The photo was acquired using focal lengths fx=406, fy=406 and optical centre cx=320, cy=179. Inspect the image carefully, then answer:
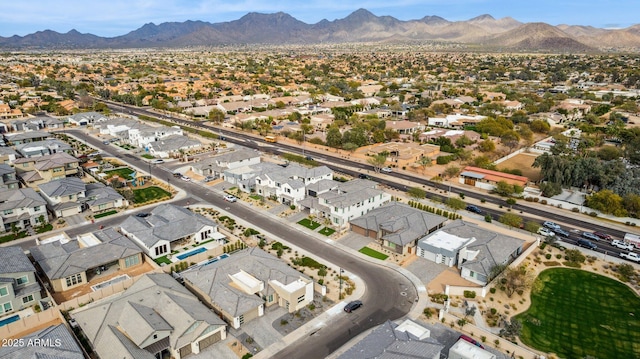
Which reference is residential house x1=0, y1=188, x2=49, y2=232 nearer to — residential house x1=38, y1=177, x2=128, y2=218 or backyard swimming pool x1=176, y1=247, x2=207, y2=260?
residential house x1=38, y1=177, x2=128, y2=218

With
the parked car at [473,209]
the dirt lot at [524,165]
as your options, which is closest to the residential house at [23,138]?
the parked car at [473,209]

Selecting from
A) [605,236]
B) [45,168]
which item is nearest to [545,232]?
[605,236]

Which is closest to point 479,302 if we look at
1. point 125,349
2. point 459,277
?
point 459,277

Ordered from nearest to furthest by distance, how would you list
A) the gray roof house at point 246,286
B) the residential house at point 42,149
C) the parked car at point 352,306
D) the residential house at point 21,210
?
the gray roof house at point 246,286 → the parked car at point 352,306 → the residential house at point 21,210 → the residential house at point 42,149

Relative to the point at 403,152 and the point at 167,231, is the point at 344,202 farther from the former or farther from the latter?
the point at 403,152

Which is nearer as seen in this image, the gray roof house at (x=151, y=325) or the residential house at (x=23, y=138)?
the gray roof house at (x=151, y=325)

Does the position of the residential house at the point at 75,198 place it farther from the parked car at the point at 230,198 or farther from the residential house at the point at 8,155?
the residential house at the point at 8,155
